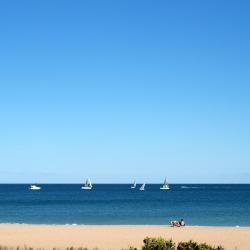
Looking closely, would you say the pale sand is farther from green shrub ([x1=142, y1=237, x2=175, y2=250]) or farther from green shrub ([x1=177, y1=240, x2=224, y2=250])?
green shrub ([x1=177, y1=240, x2=224, y2=250])

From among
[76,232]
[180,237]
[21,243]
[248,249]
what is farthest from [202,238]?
[21,243]

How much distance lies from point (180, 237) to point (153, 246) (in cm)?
2062

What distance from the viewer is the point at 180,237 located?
41.8 metres

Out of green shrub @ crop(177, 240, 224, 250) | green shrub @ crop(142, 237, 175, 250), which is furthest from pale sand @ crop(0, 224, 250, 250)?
green shrub @ crop(177, 240, 224, 250)

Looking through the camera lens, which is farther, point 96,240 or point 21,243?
point 96,240

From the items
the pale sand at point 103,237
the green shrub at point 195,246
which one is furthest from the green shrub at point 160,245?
the pale sand at point 103,237

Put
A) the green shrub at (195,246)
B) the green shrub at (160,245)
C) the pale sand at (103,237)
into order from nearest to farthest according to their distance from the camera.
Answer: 1. the green shrub at (195,246)
2. the green shrub at (160,245)
3. the pale sand at (103,237)

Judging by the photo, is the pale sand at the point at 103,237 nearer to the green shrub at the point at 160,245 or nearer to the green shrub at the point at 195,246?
the green shrub at the point at 160,245

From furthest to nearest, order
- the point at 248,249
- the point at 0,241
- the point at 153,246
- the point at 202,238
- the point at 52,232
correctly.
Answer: the point at 52,232 → the point at 202,238 → the point at 0,241 → the point at 248,249 → the point at 153,246

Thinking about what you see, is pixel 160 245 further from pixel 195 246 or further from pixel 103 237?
pixel 103 237

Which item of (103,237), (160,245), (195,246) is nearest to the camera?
(195,246)

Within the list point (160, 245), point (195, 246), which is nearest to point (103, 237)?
point (160, 245)

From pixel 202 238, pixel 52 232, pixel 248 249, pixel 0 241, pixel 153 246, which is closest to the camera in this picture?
pixel 153 246

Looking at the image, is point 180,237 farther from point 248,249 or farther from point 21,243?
point 21,243
